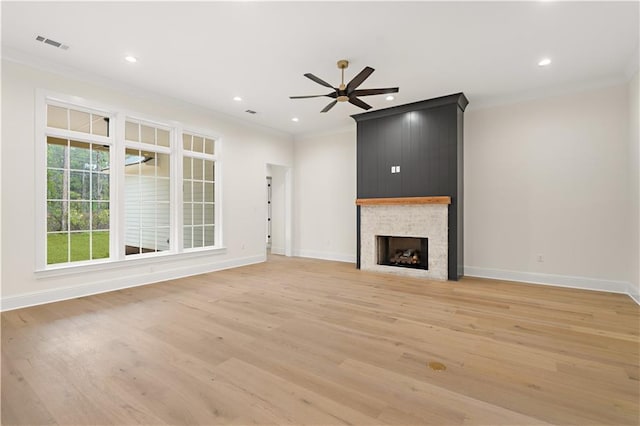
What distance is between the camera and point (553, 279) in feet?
15.5

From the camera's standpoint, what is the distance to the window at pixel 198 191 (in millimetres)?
5613

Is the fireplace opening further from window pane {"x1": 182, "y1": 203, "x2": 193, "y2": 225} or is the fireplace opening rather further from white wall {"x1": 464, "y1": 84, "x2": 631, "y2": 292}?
window pane {"x1": 182, "y1": 203, "x2": 193, "y2": 225}

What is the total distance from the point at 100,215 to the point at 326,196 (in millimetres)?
4427

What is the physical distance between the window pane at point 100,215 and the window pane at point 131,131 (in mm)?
1086

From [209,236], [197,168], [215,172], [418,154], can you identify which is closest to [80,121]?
[197,168]

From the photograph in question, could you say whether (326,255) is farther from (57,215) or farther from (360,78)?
(57,215)

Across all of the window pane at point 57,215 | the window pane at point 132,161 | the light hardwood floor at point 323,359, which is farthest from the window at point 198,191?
the light hardwood floor at point 323,359

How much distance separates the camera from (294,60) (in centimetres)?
385

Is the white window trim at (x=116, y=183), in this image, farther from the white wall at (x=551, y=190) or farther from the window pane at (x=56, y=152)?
the white wall at (x=551, y=190)

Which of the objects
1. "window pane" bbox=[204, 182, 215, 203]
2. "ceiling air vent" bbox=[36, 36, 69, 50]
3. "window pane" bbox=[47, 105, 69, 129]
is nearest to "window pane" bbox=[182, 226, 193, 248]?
"window pane" bbox=[204, 182, 215, 203]

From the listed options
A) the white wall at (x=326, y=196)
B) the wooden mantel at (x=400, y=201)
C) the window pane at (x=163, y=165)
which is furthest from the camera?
the white wall at (x=326, y=196)

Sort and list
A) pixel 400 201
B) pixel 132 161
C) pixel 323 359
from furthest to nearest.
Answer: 1. pixel 400 201
2. pixel 132 161
3. pixel 323 359

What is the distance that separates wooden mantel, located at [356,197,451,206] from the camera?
5094 mm

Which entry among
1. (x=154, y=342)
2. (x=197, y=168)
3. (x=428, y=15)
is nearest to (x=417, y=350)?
(x=154, y=342)
